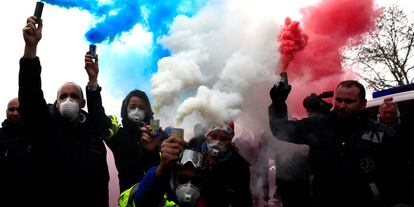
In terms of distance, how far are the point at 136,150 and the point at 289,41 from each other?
353 cm

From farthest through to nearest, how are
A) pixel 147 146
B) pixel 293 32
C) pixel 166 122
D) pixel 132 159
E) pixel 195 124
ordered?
pixel 293 32 → pixel 166 122 → pixel 195 124 → pixel 132 159 → pixel 147 146

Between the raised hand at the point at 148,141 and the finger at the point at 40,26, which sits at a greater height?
the finger at the point at 40,26

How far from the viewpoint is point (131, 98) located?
4.51 meters

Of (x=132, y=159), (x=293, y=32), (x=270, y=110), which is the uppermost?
(x=293, y=32)

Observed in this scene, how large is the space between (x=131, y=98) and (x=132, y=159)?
0.61 m

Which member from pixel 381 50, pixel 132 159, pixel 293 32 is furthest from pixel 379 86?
pixel 132 159

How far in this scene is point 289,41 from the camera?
701 cm

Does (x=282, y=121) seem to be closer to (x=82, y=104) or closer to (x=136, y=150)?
(x=136, y=150)

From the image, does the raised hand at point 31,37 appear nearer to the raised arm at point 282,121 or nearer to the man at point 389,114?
the raised arm at point 282,121

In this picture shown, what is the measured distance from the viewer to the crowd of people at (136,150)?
352 centimetres

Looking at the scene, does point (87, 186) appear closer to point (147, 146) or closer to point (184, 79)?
point (147, 146)

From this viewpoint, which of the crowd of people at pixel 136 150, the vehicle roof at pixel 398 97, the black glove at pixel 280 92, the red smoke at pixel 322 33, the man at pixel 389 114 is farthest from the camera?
the red smoke at pixel 322 33

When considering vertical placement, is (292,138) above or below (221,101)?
below

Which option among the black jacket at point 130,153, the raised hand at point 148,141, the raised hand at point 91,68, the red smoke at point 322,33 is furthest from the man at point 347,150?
the red smoke at point 322,33
